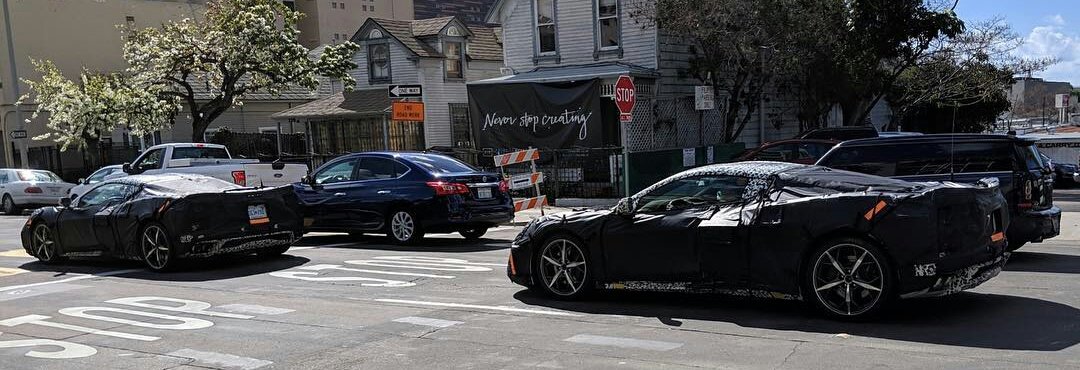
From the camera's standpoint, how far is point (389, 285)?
9852 mm

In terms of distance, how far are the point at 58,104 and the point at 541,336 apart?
97.0 ft

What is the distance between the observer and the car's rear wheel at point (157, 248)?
443 inches

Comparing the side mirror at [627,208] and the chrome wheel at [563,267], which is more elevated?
the side mirror at [627,208]

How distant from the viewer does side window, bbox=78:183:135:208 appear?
39.4ft

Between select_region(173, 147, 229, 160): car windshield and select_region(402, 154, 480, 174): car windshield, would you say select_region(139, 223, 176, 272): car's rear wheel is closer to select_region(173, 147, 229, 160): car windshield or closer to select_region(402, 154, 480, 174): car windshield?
select_region(402, 154, 480, 174): car windshield

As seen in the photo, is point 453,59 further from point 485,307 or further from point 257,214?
point 485,307

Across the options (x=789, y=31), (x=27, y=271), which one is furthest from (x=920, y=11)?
(x=27, y=271)

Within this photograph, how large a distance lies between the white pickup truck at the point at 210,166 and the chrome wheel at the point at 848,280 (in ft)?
43.0

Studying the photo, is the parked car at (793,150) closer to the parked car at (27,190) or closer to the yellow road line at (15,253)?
the yellow road line at (15,253)

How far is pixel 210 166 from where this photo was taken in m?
18.9

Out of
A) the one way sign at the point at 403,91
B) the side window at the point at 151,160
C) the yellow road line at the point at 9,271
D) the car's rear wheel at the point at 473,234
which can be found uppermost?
the one way sign at the point at 403,91

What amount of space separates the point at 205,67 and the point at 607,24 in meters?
13.4

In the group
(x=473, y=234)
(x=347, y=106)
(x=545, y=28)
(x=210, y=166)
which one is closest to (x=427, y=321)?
(x=473, y=234)

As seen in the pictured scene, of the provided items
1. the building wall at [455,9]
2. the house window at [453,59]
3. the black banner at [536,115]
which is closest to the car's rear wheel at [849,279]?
the black banner at [536,115]
